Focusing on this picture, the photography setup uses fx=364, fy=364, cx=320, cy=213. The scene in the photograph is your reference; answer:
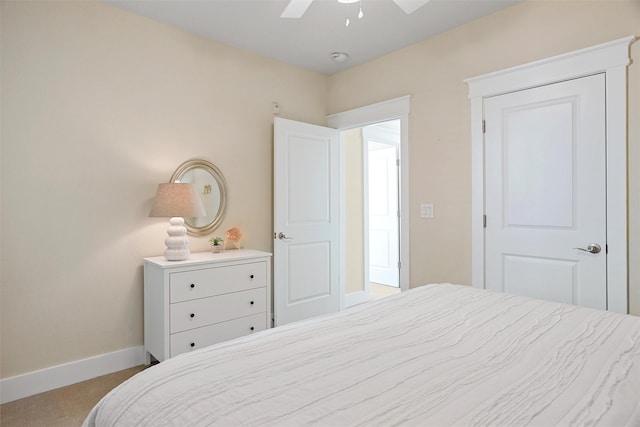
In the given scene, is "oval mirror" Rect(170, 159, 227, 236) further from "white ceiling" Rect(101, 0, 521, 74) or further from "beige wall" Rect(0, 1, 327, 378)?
"white ceiling" Rect(101, 0, 521, 74)

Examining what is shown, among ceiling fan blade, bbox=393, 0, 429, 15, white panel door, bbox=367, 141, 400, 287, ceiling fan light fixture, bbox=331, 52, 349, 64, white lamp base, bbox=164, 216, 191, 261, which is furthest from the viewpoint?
white panel door, bbox=367, 141, 400, 287

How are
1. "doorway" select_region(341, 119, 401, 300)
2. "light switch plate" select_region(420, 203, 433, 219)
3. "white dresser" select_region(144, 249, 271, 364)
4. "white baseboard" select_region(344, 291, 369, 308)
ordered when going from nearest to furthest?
"white dresser" select_region(144, 249, 271, 364)
"light switch plate" select_region(420, 203, 433, 219)
"white baseboard" select_region(344, 291, 369, 308)
"doorway" select_region(341, 119, 401, 300)

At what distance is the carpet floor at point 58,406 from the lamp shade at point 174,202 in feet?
4.01

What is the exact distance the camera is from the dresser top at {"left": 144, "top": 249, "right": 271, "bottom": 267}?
2567 millimetres

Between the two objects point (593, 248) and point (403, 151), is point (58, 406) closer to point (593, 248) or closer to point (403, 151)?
point (403, 151)

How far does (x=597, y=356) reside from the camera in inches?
44.5

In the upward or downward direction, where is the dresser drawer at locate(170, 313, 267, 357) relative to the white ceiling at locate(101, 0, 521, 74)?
downward

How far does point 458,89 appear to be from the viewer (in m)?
2.96

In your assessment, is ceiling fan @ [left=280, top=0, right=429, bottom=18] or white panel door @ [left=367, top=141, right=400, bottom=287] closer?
ceiling fan @ [left=280, top=0, right=429, bottom=18]

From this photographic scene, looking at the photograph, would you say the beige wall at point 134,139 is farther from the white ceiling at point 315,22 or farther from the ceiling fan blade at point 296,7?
the ceiling fan blade at point 296,7

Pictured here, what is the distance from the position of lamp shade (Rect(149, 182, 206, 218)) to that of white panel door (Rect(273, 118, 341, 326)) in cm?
94

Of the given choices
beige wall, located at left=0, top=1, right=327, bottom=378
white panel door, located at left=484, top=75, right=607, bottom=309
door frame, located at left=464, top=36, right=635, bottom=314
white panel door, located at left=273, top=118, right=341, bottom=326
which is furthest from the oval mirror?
door frame, located at left=464, top=36, right=635, bottom=314

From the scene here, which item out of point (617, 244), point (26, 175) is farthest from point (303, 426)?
point (26, 175)

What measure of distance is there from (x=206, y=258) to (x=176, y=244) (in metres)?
0.24
